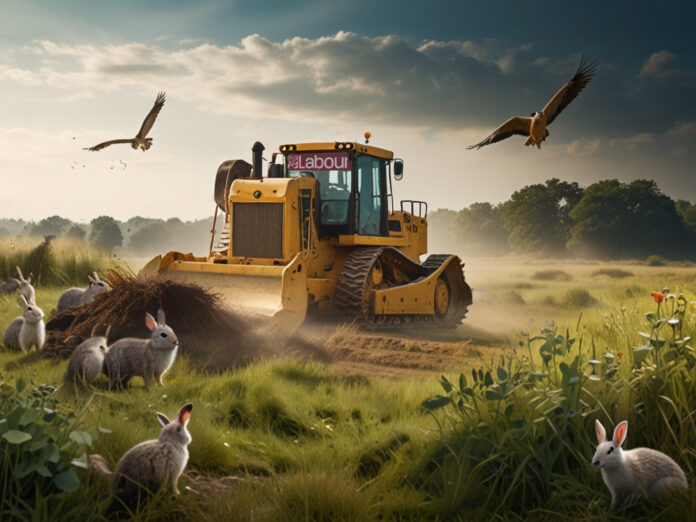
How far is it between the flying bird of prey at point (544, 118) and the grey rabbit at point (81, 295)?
6841 mm

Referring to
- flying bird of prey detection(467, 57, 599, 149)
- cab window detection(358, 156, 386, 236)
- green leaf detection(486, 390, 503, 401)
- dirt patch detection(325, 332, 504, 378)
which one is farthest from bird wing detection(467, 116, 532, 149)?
green leaf detection(486, 390, 503, 401)

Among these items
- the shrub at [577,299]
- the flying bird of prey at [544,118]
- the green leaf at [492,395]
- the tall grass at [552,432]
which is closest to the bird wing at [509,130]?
the flying bird of prey at [544,118]

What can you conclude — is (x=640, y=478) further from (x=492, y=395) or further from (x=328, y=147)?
(x=328, y=147)

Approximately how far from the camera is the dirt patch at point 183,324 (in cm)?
868

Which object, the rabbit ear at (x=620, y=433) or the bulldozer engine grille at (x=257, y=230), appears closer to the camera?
the rabbit ear at (x=620, y=433)

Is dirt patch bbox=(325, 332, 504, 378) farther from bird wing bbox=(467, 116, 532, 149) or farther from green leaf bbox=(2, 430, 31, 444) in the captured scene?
green leaf bbox=(2, 430, 31, 444)

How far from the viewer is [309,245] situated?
35.9 ft

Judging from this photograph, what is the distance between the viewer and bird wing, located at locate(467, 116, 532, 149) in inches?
334

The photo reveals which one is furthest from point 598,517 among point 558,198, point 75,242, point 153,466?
point 558,198

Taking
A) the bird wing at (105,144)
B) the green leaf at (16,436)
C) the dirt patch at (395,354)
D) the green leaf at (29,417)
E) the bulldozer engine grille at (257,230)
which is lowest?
the dirt patch at (395,354)

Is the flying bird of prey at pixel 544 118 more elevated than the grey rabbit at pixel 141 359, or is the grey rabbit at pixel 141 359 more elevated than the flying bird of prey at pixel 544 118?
the flying bird of prey at pixel 544 118

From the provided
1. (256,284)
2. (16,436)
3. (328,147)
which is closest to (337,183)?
(328,147)

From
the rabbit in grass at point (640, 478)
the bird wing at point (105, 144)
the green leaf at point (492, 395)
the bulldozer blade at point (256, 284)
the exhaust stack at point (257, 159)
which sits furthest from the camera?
the exhaust stack at point (257, 159)

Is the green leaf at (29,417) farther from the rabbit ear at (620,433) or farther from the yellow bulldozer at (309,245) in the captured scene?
the yellow bulldozer at (309,245)
